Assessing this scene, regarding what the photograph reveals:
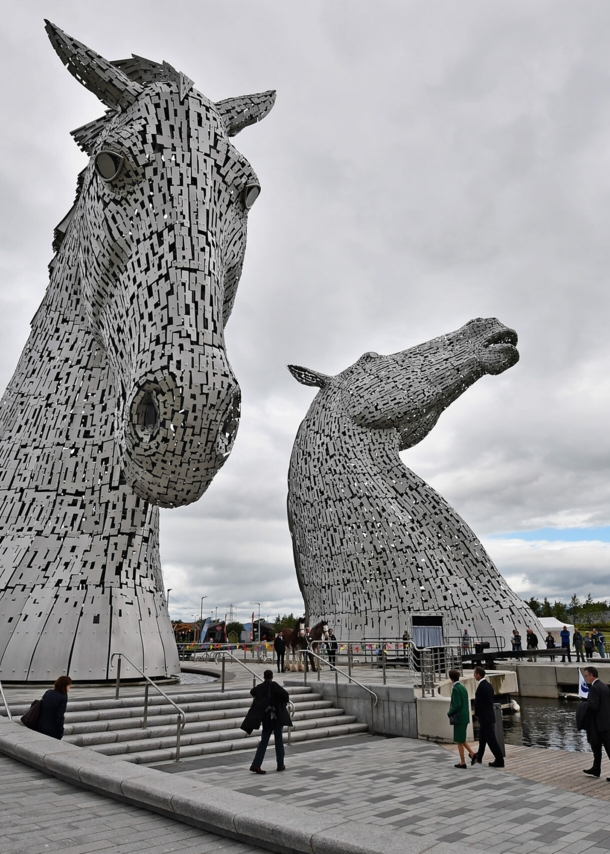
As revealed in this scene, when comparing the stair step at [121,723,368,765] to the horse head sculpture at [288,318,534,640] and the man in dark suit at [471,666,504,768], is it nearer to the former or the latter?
the man in dark suit at [471,666,504,768]

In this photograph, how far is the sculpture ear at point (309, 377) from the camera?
72.5ft

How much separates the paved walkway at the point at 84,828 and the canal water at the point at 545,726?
22.8ft

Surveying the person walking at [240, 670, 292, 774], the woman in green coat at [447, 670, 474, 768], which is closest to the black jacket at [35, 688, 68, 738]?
the person walking at [240, 670, 292, 774]

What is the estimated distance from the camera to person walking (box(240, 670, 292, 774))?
593cm

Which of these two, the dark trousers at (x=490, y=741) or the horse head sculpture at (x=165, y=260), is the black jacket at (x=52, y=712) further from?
the dark trousers at (x=490, y=741)

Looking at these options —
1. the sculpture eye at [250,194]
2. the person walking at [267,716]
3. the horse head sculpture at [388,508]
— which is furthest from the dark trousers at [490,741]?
the horse head sculpture at [388,508]

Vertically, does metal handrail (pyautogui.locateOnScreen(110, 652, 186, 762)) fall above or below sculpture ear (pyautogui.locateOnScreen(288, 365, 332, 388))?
below

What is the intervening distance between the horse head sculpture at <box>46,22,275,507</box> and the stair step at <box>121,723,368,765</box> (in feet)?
8.46

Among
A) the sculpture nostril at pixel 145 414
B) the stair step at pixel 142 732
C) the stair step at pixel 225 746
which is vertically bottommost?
the stair step at pixel 225 746

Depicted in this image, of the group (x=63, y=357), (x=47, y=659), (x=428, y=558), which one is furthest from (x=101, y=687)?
(x=428, y=558)

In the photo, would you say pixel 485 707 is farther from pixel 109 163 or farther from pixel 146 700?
pixel 109 163

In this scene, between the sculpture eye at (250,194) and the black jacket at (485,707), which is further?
the black jacket at (485,707)

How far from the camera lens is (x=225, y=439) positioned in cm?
533

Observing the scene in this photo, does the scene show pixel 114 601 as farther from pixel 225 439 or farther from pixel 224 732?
pixel 225 439
